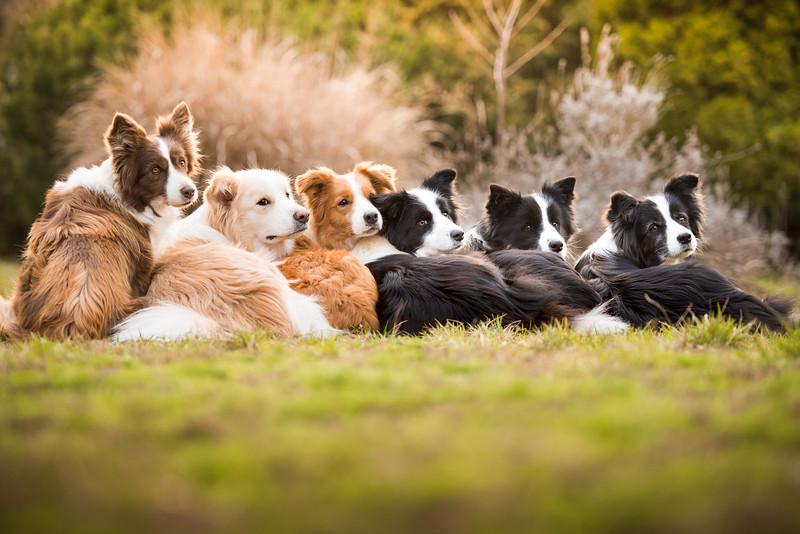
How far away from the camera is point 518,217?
6.96 meters

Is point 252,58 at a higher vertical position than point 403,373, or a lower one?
higher

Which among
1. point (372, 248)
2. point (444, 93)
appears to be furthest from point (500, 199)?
point (444, 93)

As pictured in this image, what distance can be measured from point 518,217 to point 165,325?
3395 millimetres

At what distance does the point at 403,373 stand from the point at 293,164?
25.1ft

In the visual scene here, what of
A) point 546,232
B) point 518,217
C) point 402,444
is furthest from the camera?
point 518,217

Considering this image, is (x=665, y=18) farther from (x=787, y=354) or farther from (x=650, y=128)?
(x=787, y=354)

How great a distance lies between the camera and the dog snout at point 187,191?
5214 millimetres

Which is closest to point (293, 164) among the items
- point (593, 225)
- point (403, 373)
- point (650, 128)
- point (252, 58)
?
point (252, 58)

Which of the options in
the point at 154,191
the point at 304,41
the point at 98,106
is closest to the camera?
the point at 154,191

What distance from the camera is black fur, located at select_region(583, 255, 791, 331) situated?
207 inches

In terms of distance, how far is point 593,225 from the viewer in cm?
1018

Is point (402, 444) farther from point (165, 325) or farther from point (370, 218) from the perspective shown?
point (370, 218)

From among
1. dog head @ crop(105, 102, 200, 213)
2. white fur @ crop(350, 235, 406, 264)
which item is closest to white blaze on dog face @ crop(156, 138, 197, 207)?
dog head @ crop(105, 102, 200, 213)

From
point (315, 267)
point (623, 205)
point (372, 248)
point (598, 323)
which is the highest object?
point (623, 205)
